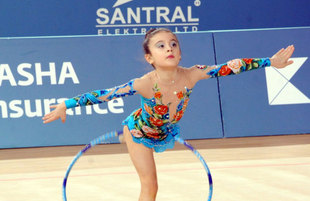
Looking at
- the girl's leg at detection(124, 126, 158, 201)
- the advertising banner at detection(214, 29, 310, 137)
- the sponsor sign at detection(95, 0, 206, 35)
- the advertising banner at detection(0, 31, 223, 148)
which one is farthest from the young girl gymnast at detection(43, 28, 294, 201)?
the sponsor sign at detection(95, 0, 206, 35)

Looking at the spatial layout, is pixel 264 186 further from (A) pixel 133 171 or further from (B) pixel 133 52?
(B) pixel 133 52

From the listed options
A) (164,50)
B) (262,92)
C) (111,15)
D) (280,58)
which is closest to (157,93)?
(164,50)

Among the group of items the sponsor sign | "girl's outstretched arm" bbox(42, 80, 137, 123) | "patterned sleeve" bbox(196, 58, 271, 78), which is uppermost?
the sponsor sign

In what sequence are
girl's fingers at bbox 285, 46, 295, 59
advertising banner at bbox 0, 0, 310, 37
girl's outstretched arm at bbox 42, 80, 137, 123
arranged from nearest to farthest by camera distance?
1. girl's outstretched arm at bbox 42, 80, 137, 123
2. girl's fingers at bbox 285, 46, 295, 59
3. advertising banner at bbox 0, 0, 310, 37

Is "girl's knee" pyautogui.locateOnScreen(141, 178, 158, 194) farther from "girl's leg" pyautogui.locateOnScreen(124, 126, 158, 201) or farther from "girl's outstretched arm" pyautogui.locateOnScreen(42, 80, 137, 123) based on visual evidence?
"girl's outstretched arm" pyautogui.locateOnScreen(42, 80, 137, 123)

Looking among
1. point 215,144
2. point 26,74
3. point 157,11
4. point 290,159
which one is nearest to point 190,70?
point 290,159

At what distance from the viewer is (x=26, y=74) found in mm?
7309

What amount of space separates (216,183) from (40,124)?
9.80 feet

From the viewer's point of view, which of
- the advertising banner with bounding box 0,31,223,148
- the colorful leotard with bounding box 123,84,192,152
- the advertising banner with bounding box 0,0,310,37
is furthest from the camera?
the advertising banner with bounding box 0,0,310,37

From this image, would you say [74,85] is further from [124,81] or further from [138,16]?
[138,16]

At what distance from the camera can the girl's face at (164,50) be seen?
3541 millimetres

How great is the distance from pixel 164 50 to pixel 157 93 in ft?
0.99

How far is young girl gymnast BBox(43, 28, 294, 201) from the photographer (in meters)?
3.58

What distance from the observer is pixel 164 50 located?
11.7 feet
